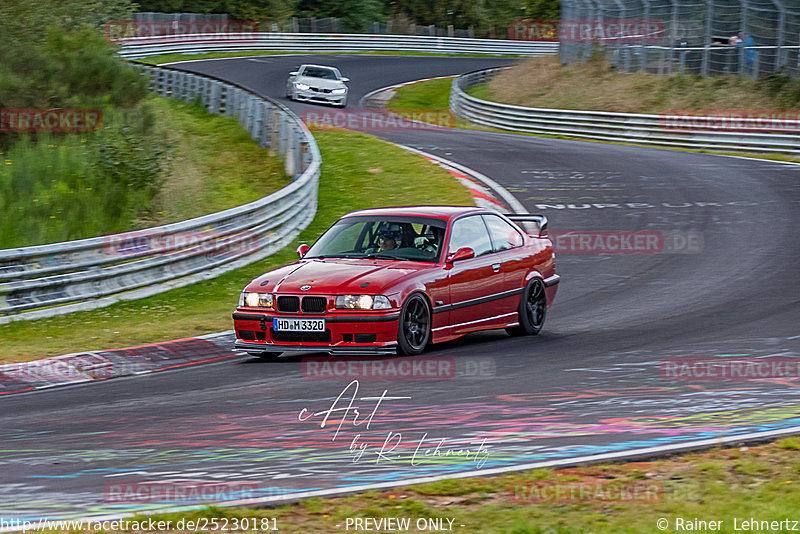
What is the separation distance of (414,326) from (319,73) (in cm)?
3100

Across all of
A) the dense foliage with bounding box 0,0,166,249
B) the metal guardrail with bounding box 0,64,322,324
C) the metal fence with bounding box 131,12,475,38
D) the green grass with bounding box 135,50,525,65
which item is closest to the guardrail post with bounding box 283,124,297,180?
the metal guardrail with bounding box 0,64,322,324

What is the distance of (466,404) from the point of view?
7.45 meters

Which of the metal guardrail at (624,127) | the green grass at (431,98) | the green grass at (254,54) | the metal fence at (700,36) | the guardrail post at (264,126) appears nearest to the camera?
the guardrail post at (264,126)

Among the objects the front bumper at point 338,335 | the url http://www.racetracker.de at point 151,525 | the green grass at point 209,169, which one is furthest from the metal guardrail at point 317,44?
the url http://www.racetracker.de at point 151,525

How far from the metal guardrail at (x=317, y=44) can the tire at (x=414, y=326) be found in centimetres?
4292

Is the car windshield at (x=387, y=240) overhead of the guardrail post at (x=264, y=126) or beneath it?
overhead

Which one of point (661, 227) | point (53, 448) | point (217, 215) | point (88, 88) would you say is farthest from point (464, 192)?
point (53, 448)

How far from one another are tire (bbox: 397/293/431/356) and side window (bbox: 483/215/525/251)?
62.7 inches

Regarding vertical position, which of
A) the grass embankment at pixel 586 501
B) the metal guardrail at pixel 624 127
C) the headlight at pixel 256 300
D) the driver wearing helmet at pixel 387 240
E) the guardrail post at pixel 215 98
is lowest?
the metal guardrail at pixel 624 127

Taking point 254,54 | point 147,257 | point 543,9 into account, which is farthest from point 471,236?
point 543,9

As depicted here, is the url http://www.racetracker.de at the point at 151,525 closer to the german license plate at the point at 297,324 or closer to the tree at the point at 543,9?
the german license plate at the point at 297,324

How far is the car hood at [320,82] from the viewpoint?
128ft

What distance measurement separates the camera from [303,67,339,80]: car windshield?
39.5 metres

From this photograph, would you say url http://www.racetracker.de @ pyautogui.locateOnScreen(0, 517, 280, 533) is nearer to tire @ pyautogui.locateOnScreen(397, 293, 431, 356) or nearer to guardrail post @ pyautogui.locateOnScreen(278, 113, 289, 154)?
tire @ pyautogui.locateOnScreen(397, 293, 431, 356)
